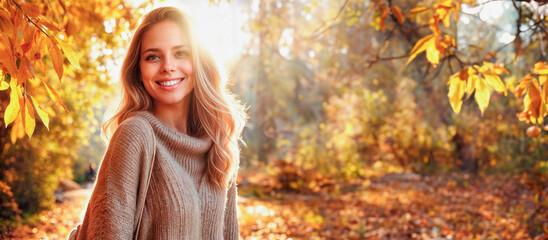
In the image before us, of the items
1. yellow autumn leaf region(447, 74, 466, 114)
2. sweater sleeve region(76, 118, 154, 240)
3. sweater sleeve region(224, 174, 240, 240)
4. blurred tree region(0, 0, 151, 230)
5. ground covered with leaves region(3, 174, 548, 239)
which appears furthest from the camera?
ground covered with leaves region(3, 174, 548, 239)

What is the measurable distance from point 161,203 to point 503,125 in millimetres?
12379

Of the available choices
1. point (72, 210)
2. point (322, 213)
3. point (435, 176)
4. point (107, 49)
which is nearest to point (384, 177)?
point (435, 176)

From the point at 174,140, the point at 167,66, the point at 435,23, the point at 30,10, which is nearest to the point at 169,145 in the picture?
the point at 174,140

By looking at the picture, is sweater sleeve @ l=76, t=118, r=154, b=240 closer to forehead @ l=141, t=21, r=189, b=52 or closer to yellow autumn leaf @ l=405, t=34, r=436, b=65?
forehead @ l=141, t=21, r=189, b=52

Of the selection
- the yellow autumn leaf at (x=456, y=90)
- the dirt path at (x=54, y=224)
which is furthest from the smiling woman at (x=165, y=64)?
the dirt path at (x=54, y=224)

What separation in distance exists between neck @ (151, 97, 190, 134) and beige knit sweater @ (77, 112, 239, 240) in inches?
4.7

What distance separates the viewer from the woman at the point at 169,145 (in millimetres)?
1693

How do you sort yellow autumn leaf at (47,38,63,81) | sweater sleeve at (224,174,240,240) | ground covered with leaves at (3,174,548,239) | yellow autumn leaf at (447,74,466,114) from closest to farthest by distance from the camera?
yellow autumn leaf at (47,38,63,81) < yellow autumn leaf at (447,74,466,114) < sweater sleeve at (224,174,240,240) < ground covered with leaves at (3,174,548,239)

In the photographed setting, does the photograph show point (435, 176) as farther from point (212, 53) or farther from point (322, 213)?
Result: point (212, 53)

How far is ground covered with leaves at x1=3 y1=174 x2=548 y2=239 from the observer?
6.04m

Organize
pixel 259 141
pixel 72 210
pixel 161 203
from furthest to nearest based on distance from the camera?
pixel 259 141
pixel 72 210
pixel 161 203

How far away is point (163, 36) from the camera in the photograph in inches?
80.7

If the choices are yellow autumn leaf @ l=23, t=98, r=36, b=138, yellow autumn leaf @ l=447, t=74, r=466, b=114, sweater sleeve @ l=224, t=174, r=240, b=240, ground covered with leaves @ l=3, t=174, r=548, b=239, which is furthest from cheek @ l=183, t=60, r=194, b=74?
ground covered with leaves @ l=3, t=174, r=548, b=239

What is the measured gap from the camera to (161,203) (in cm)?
182
